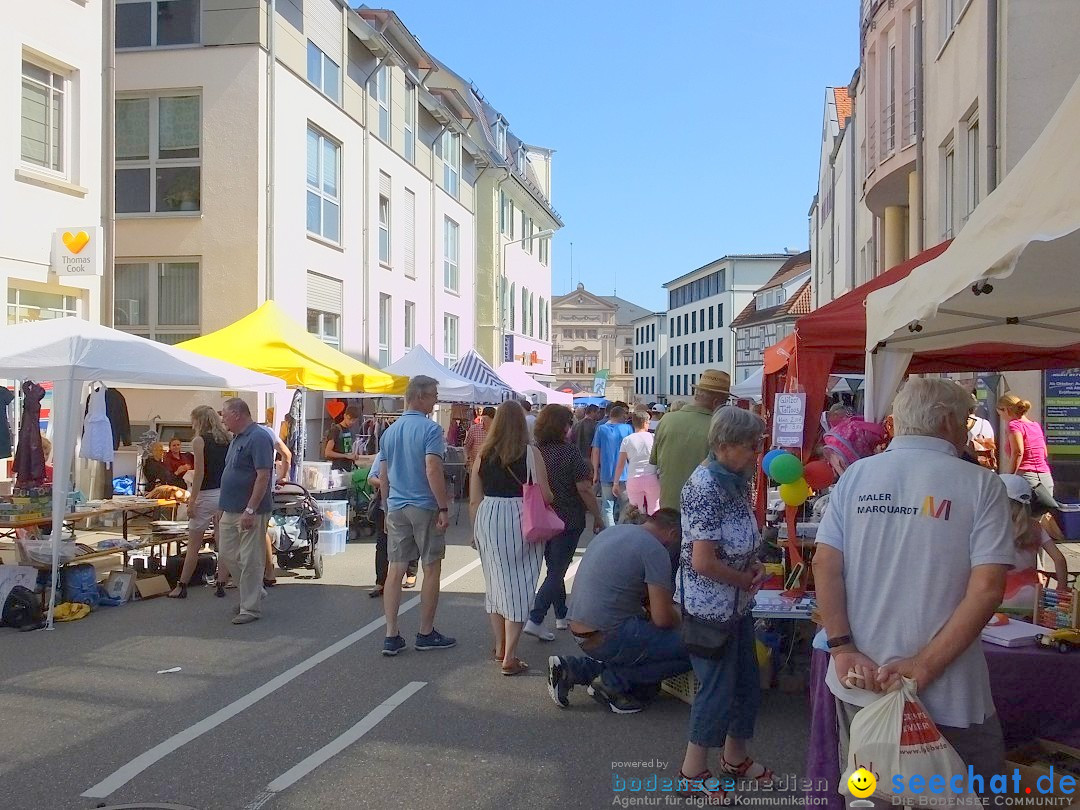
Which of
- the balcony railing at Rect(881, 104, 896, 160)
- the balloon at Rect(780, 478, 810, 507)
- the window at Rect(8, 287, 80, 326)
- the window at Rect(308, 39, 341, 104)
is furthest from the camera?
the window at Rect(308, 39, 341, 104)

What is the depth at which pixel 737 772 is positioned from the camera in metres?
4.39

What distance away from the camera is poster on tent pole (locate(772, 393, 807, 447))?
22.9 feet

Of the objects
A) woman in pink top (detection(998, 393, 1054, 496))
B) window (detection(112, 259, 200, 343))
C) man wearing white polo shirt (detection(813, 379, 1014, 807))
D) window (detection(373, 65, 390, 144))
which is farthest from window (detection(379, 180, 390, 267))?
man wearing white polo shirt (detection(813, 379, 1014, 807))

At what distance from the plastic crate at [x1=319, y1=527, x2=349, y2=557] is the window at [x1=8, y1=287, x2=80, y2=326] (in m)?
4.48

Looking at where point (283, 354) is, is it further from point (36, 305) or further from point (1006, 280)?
point (1006, 280)

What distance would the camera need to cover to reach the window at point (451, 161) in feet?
97.3

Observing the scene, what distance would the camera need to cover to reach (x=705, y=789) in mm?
4266

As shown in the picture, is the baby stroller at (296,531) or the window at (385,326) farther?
the window at (385,326)

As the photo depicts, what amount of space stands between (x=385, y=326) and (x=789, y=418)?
18.4 metres

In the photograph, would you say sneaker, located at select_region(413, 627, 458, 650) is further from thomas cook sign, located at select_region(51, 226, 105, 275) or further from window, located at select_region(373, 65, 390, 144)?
window, located at select_region(373, 65, 390, 144)

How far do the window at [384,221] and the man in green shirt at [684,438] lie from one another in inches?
674

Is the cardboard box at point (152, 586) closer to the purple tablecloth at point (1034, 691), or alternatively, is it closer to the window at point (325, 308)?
the purple tablecloth at point (1034, 691)

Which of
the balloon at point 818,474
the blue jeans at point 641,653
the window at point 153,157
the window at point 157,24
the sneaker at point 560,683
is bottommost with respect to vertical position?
the sneaker at point 560,683

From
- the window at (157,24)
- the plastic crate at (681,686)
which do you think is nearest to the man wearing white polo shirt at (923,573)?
the plastic crate at (681,686)
